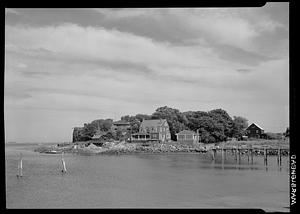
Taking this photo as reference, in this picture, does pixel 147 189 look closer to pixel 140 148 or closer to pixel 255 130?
pixel 255 130

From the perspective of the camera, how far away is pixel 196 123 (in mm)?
10820

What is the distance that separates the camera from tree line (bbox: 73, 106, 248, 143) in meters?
10.9

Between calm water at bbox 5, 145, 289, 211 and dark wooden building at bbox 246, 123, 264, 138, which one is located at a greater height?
dark wooden building at bbox 246, 123, 264, 138

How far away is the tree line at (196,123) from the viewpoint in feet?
35.7

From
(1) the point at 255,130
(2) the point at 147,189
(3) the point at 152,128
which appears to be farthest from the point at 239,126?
(2) the point at 147,189

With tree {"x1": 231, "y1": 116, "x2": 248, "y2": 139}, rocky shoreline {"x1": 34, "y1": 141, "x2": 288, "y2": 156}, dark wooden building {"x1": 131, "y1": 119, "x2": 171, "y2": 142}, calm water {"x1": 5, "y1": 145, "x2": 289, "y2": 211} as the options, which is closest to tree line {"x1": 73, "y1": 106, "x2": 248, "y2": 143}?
tree {"x1": 231, "y1": 116, "x2": 248, "y2": 139}

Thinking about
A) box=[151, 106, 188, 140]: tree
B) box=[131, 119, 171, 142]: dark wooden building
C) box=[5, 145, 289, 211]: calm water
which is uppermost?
box=[151, 106, 188, 140]: tree

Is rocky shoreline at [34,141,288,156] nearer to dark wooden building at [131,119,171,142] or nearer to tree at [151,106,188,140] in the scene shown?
dark wooden building at [131,119,171,142]
